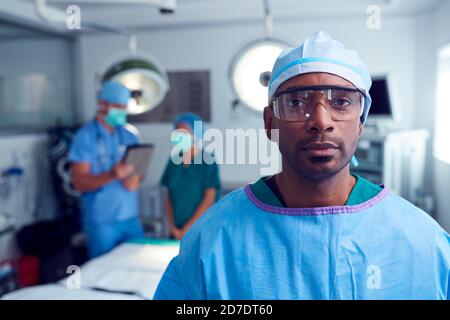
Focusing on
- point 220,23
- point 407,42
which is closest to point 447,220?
point 407,42

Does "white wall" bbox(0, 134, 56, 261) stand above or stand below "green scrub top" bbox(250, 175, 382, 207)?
below

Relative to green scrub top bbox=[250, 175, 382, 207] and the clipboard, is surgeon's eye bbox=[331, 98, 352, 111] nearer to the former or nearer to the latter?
green scrub top bbox=[250, 175, 382, 207]

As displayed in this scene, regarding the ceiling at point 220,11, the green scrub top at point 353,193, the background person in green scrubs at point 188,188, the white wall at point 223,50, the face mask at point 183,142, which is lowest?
the background person in green scrubs at point 188,188

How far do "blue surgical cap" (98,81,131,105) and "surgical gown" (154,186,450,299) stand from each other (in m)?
0.95

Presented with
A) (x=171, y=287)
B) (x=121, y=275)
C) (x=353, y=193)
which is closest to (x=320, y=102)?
(x=353, y=193)

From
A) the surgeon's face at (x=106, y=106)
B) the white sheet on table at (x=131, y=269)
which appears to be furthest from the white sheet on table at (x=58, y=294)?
the surgeon's face at (x=106, y=106)

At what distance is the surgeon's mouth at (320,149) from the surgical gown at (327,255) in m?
0.11

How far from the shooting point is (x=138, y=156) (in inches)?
Answer: 74.9

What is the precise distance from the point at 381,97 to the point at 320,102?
78.9 inches

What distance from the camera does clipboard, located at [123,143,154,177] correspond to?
1.83m

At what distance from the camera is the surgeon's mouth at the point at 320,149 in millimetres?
598

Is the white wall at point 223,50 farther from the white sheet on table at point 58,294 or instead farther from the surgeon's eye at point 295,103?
the surgeon's eye at point 295,103

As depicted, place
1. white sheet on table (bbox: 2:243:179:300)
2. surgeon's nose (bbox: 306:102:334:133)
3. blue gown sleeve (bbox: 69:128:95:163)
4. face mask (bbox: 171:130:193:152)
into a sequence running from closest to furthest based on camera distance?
surgeon's nose (bbox: 306:102:334:133) < white sheet on table (bbox: 2:243:179:300) < face mask (bbox: 171:130:193:152) < blue gown sleeve (bbox: 69:128:95:163)

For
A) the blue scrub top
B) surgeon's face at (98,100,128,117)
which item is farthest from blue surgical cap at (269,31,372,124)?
the blue scrub top
